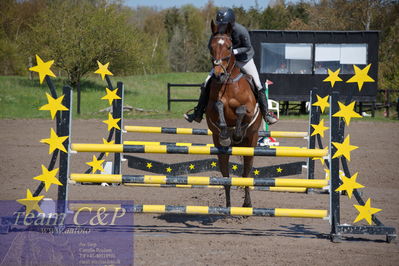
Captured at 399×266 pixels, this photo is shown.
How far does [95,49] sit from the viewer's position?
30859mm

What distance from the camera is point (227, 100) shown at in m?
6.62

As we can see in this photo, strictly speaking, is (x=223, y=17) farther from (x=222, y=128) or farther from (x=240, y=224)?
(x=240, y=224)

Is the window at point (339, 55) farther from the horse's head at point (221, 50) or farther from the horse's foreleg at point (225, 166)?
the horse's head at point (221, 50)

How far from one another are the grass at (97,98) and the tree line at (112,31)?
5.39 ft

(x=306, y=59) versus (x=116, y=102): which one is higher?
(x=306, y=59)

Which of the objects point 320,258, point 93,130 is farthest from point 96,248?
point 93,130

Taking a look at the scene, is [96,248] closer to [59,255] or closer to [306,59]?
[59,255]

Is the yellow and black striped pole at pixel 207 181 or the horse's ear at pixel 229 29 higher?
the horse's ear at pixel 229 29

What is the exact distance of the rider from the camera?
6.52 meters

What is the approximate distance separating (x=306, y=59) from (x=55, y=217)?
23162 millimetres

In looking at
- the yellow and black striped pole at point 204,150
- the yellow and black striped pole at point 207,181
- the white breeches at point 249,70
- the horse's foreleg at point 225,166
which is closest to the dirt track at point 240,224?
the horse's foreleg at point 225,166

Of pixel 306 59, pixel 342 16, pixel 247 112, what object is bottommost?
pixel 247 112

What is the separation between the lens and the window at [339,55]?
27156 millimetres

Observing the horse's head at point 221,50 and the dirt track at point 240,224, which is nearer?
the dirt track at point 240,224
